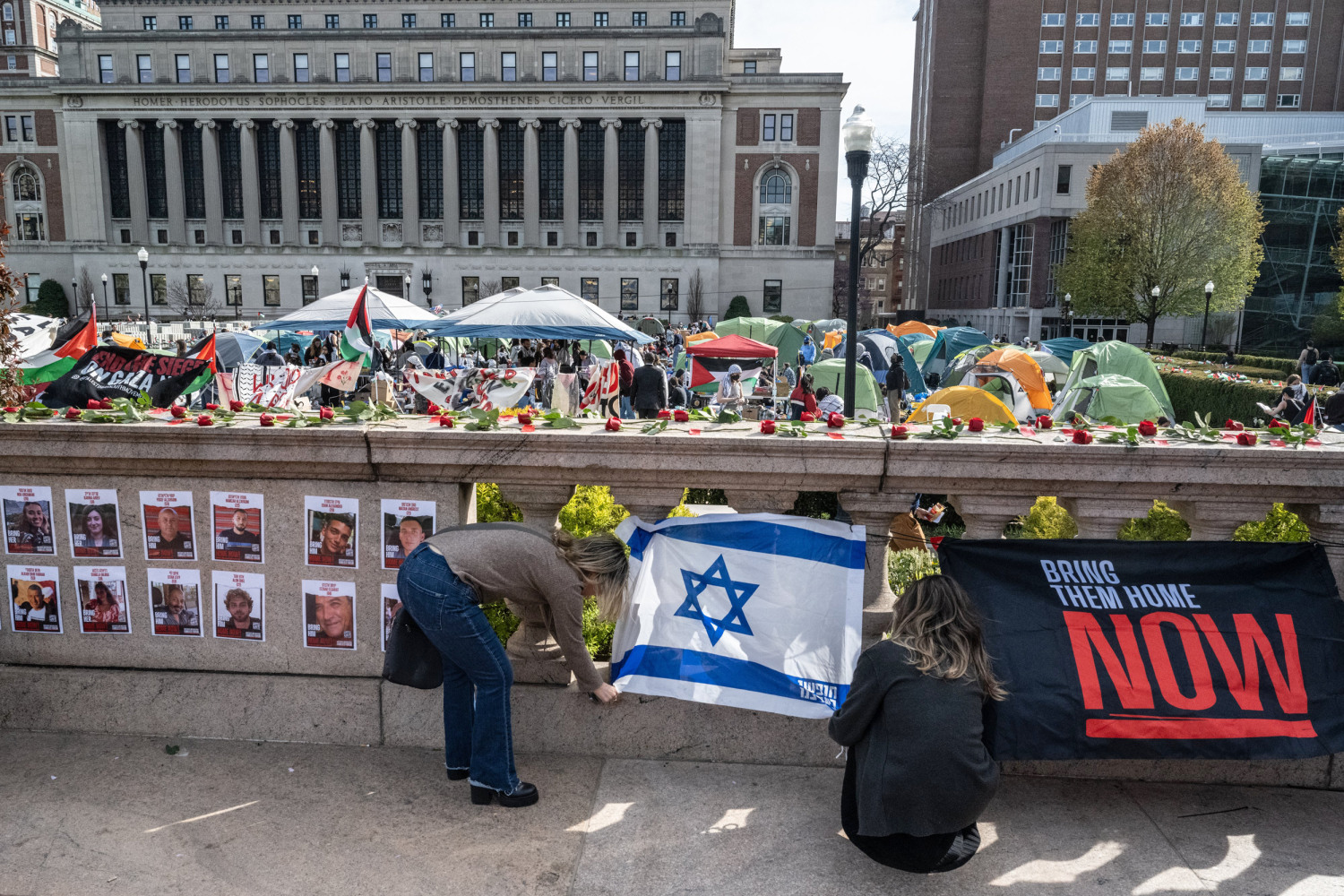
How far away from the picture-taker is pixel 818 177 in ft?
222

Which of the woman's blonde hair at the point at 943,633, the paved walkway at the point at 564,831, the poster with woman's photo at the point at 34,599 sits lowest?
the paved walkway at the point at 564,831

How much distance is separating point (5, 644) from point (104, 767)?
35.5 inches

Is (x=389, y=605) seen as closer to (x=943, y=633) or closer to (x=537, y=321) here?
(x=943, y=633)

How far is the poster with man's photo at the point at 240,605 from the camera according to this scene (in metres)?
4.00

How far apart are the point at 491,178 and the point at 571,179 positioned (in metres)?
6.24

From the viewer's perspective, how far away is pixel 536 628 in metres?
3.95

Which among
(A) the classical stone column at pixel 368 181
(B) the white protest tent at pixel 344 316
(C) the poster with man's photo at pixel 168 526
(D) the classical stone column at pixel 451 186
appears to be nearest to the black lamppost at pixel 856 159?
(C) the poster with man's photo at pixel 168 526

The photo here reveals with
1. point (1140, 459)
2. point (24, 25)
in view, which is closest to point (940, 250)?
point (1140, 459)

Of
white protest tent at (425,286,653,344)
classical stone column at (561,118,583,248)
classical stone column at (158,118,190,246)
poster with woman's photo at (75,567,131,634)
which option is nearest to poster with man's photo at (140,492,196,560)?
poster with woman's photo at (75,567,131,634)

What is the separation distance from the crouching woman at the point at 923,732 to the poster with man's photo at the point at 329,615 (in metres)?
2.25

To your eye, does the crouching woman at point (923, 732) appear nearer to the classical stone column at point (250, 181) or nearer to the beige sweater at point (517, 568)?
the beige sweater at point (517, 568)

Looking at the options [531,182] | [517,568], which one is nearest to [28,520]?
[517,568]

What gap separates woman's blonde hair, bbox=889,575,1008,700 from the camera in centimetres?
291

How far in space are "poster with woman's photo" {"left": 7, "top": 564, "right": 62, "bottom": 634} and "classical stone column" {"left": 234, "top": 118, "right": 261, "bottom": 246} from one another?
72.9 m
